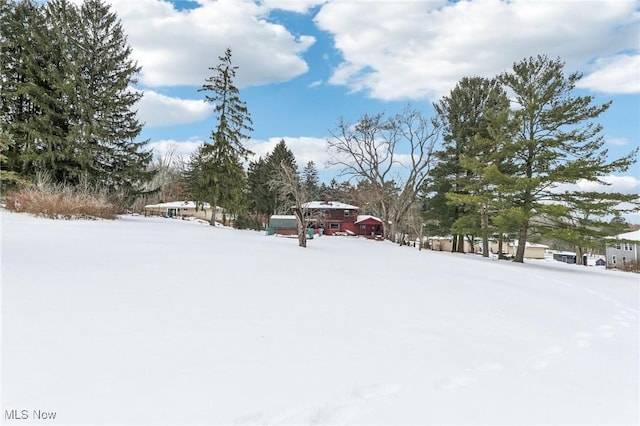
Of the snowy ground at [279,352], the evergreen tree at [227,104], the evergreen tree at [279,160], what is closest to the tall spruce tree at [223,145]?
the evergreen tree at [227,104]

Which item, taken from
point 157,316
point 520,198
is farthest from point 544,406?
point 520,198

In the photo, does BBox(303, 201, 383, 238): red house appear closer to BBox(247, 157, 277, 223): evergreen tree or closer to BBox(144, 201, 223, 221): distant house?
BBox(247, 157, 277, 223): evergreen tree

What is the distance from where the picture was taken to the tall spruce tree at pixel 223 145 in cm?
2544

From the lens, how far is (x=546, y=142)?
668 inches

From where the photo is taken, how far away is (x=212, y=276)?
5.94 meters

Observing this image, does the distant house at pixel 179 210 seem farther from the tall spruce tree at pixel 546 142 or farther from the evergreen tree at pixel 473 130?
the tall spruce tree at pixel 546 142

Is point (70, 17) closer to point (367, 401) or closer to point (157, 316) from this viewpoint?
point (157, 316)

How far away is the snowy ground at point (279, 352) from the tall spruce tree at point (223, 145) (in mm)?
19373
